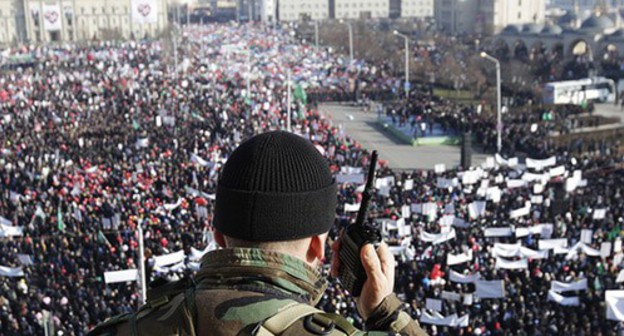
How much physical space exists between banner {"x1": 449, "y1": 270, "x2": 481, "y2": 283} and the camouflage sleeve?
36.0ft

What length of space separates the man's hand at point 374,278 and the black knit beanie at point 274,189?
0.15 metres

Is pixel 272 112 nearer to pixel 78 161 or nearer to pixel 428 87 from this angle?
pixel 78 161

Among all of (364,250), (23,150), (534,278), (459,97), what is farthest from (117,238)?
(459,97)

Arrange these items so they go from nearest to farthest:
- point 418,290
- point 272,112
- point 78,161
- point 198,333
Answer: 1. point 198,333
2. point 418,290
3. point 78,161
4. point 272,112

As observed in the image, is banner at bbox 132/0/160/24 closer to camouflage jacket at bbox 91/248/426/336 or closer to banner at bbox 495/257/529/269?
banner at bbox 495/257/529/269

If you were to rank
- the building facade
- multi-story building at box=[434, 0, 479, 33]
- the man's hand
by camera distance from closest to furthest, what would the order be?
the man's hand
multi-story building at box=[434, 0, 479, 33]
the building facade

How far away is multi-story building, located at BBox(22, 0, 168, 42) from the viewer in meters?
99.0

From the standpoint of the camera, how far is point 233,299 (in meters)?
1.78

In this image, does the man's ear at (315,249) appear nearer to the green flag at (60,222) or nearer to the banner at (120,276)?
the banner at (120,276)

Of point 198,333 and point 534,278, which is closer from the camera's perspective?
point 198,333

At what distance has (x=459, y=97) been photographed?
4881cm

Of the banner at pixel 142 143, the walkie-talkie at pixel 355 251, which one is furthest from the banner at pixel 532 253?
the banner at pixel 142 143

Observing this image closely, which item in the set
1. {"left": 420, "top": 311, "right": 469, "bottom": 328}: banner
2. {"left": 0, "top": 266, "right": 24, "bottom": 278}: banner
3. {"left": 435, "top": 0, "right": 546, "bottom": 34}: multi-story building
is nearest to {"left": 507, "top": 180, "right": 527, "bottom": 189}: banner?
{"left": 420, "top": 311, "right": 469, "bottom": 328}: banner

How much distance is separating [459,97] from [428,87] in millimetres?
2773
